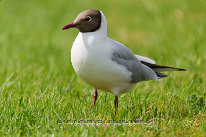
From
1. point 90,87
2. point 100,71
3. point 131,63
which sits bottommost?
point 90,87

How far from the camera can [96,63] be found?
167 inches

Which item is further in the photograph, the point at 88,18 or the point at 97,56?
the point at 88,18

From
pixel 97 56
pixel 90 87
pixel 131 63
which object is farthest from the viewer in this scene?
pixel 90 87

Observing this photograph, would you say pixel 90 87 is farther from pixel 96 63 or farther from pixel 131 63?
pixel 96 63

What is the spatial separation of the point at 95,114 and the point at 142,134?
2.71ft

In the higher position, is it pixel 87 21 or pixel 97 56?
pixel 87 21

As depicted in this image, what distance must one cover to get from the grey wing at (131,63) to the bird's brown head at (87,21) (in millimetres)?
349

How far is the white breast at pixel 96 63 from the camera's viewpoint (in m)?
4.23

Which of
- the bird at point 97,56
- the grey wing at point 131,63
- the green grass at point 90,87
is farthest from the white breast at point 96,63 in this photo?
the green grass at point 90,87

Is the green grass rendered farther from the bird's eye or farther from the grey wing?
the bird's eye

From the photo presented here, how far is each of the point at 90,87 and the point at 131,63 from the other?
4.07 ft

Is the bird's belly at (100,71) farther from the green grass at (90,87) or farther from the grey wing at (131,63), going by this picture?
the green grass at (90,87)

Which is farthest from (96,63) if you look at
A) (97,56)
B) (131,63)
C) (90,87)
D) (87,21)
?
(90,87)

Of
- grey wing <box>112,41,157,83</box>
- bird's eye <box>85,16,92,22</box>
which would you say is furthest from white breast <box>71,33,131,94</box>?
bird's eye <box>85,16,92,22</box>
